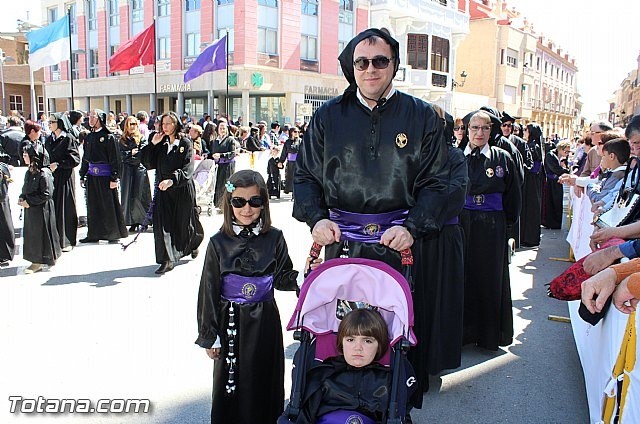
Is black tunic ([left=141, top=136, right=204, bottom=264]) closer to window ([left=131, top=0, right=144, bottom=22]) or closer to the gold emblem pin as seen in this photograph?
the gold emblem pin

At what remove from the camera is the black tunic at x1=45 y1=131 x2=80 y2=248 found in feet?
26.8

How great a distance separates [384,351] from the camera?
2.90 meters

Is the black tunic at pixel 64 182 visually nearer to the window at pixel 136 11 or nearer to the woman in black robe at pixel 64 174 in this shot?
the woman in black robe at pixel 64 174

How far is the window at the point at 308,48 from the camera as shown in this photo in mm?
32562

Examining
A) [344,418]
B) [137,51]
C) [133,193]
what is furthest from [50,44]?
[344,418]

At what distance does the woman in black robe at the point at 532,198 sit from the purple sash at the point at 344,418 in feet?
25.0

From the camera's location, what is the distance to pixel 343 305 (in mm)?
3154

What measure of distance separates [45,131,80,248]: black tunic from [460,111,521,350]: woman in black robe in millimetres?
5829

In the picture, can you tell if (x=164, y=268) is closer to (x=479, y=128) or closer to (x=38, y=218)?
(x=38, y=218)

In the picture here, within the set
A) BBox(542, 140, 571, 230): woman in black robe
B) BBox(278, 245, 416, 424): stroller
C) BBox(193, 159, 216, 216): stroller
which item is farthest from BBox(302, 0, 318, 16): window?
BBox(278, 245, 416, 424): stroller

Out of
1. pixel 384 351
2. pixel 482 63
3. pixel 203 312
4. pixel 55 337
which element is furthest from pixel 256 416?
pixel 482 63

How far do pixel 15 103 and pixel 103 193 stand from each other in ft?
158

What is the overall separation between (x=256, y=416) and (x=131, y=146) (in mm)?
6898

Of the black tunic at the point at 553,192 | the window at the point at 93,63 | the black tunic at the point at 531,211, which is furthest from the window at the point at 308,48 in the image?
the black tunic at the point at 531,211
